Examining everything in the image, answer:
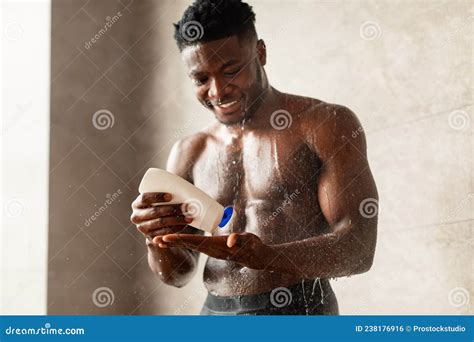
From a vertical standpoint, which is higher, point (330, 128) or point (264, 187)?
point (330, 128)

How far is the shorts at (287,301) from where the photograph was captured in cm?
92

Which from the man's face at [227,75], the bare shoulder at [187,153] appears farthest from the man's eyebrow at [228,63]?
the bare shoulder at [187,153]

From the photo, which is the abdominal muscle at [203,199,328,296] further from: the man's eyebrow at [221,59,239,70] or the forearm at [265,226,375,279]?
the man's eyebrow at [221,59,239,70]

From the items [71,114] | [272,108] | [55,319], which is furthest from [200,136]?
[55,319]

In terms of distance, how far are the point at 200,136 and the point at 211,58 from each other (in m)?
0.12

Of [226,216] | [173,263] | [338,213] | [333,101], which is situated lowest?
[173,263]

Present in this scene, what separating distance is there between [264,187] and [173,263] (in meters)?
0.17

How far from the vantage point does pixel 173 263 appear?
38.8 inches

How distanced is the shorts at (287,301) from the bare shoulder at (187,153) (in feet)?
0.61

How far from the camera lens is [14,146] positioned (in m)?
1.10

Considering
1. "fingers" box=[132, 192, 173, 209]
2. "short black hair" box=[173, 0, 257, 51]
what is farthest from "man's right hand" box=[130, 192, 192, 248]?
"short black hair" box=[173, 0, 257, 51]

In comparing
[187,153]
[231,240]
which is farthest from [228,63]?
[231,240]

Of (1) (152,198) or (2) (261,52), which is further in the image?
(2) (261,52)

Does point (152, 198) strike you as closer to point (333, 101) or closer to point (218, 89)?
point (218, 89)
